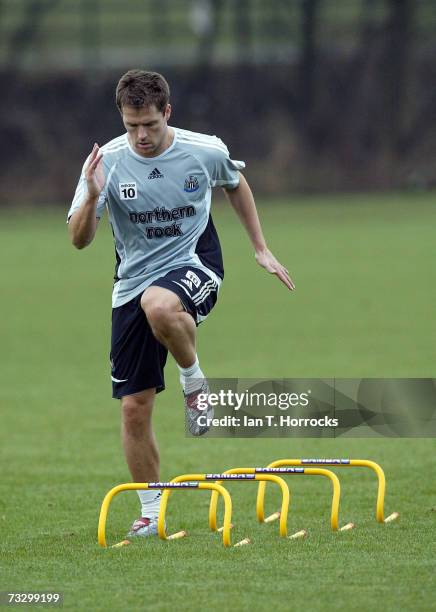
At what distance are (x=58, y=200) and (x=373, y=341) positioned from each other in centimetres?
2970

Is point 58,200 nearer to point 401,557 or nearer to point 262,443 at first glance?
point 262,443

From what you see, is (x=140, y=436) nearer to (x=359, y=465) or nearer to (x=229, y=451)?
(x=359, y=465)

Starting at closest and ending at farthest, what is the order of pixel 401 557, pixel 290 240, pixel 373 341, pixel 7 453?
pixel 401 557, pixel 7 453, pixel 373 341, pixel 290 240

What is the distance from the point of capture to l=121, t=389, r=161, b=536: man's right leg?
7.89 meters

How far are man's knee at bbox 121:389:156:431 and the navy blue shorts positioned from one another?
0.04 meters

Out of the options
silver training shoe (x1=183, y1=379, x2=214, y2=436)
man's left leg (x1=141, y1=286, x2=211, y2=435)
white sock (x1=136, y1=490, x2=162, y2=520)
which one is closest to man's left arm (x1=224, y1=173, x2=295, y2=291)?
man's left leg (x1=141, y1=286, x2=211, y2=435)

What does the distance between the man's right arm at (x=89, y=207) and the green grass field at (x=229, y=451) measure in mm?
1641

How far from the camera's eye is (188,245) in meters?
7.82

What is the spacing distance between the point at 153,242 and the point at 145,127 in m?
0.68

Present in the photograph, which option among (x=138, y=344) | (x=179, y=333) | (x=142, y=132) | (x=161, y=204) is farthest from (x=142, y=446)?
(x=142, y=132)

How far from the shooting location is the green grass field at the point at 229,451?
6.32 meters

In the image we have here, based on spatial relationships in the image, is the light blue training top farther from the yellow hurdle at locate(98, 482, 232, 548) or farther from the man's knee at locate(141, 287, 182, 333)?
the yellow hurdle at locate(98, 482, 232, 548)

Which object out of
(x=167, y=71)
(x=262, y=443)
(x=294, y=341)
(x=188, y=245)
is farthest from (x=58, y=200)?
(x=188, y=245)

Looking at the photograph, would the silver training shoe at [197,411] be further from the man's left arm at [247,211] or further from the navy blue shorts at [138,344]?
the man's left arm at [247,211]
